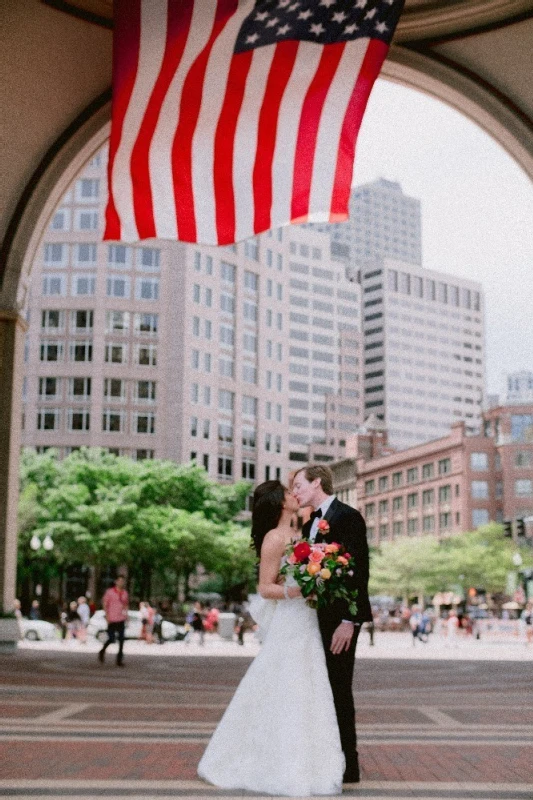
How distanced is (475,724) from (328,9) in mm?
9179

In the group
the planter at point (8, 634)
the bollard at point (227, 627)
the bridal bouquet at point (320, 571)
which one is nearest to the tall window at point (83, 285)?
the bollard at point (227, 627)

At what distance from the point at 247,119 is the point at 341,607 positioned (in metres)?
8.80

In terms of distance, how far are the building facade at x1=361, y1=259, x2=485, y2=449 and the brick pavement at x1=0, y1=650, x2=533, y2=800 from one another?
16132cm

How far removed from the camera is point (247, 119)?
14.0m

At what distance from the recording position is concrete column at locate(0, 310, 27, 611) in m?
19.8

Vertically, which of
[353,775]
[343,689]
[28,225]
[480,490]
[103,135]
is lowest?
[353,775]

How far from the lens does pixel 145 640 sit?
130ft

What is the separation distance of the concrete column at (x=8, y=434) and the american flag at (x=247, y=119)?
6434 mm

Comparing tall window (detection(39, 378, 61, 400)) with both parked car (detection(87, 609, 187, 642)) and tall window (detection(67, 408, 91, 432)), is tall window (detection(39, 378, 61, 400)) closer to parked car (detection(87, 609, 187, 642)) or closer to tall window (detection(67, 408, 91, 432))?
tall window (detection(67, 408, 91, 432))

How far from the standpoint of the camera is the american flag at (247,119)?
45.1ft

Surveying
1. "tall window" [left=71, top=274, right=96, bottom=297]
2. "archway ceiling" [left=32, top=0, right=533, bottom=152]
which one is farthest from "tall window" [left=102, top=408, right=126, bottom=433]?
"archway ceiling" [left=32, top=0, right=533, bottom=152]

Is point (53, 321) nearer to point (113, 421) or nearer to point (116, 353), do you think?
point (116, 353)

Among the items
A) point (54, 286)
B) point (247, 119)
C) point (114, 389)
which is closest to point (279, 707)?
point (247, 119)

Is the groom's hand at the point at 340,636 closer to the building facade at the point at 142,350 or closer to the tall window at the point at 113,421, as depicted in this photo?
the building facade at the point at 142,350
